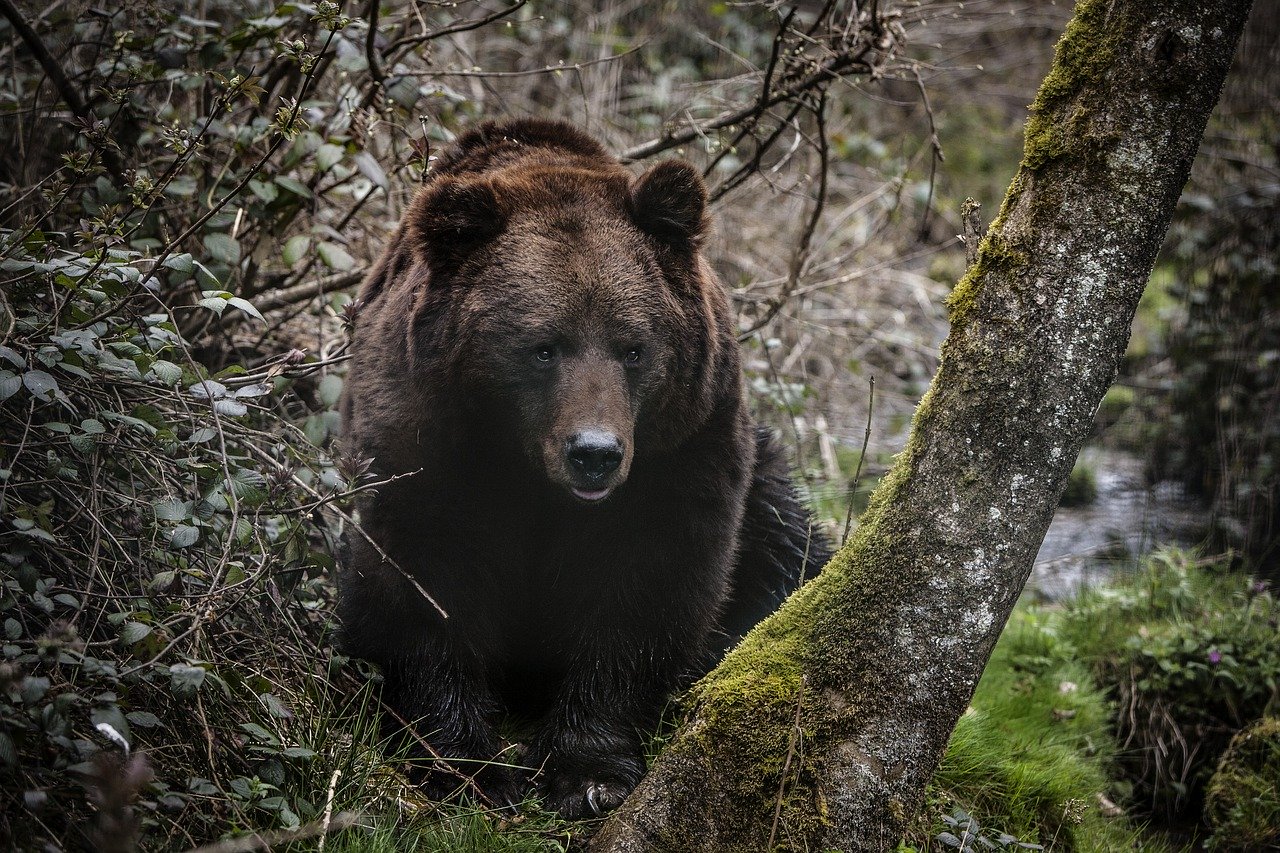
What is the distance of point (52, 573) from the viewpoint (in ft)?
9.55

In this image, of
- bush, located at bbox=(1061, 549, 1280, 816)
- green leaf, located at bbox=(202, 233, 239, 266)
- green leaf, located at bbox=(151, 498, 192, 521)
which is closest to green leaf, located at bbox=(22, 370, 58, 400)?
green leaf, located at bbox=(151, 498, 192, 521)

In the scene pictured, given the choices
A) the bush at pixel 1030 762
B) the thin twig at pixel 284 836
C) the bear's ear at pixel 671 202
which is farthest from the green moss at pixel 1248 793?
the thin twig at pixel 284 836

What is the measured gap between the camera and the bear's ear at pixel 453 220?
348cm

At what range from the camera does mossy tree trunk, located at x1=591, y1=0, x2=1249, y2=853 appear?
2508 mm

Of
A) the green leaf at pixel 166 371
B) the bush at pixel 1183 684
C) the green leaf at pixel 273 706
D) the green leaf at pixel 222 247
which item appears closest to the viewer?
the green leaf at pixel 273 706

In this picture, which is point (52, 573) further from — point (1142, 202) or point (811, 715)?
point (1142, 202)

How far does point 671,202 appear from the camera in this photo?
369 cm

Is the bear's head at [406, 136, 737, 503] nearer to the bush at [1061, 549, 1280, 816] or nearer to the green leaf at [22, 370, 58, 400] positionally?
the green leaf at [22, 370, 58, 400]

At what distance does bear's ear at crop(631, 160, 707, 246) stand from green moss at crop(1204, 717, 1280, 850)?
11.1 feet

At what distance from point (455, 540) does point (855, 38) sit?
327 cm

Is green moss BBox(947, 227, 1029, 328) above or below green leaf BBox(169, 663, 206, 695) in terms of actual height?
above

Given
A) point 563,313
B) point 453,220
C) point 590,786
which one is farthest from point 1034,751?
point 453,220

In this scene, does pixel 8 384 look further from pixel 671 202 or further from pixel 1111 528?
pixel 1111 528

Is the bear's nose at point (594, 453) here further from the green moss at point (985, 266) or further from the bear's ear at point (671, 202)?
the green moss at point (985, 266)
